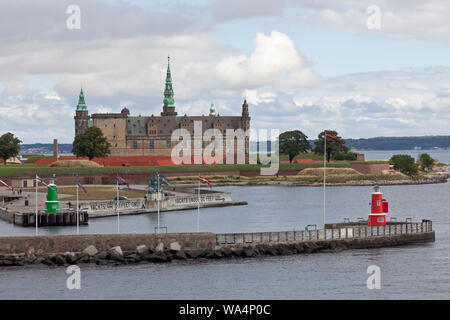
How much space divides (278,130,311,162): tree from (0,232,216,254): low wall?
5284 inches

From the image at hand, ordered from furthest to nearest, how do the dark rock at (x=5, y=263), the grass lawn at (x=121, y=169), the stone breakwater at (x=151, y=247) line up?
1. the grass lawn at (x=121, y=169)
2. the stone breakwater at (x=151, y=247)
3. the dark rock at (x=5, y=263)

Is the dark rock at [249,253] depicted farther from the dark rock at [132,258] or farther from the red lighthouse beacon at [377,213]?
the red lighthouse beacon at [377,213]

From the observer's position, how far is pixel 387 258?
51.1m

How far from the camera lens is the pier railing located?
51625mm

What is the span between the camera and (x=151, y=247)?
5009cm

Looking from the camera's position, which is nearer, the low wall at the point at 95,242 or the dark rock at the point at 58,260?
the dark rock at the point at 58,260

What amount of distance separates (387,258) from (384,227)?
17.3 ft

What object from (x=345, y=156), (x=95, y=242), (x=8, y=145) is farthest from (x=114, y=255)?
(x=345, y=156)

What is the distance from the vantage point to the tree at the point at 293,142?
604ft

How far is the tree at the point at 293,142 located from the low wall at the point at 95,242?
134 meters

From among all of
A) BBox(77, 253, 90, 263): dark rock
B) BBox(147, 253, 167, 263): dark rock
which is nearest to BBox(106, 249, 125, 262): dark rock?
BBox(77, 253, 90, 263): dark rock

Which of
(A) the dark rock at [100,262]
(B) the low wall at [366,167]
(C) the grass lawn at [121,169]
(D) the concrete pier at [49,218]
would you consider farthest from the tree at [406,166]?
(A) the dark rock at [100,262]
